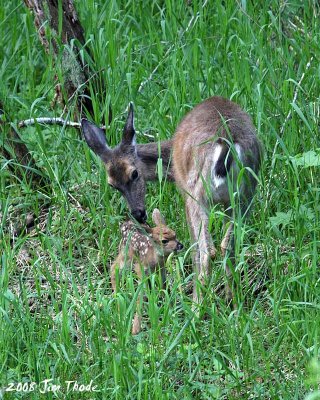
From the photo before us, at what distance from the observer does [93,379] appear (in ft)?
17.4

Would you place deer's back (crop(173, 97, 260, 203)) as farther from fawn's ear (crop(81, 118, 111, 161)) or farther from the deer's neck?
fawn's ear (crop(81, 118, 111, 161))

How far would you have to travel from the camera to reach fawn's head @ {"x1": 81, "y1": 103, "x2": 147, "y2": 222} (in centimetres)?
759

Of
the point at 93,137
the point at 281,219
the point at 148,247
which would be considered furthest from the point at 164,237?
the point at 93,137

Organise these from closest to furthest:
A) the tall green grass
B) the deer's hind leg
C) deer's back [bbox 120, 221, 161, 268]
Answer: the tall green grass < the deer's hind leg < deer's back [bbox 120, 221, 161, 268]

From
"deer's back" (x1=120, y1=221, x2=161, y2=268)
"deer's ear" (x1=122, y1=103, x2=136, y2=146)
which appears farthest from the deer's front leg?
"deer's ear" (x1=122, y1=103, x2=136, y2=146)

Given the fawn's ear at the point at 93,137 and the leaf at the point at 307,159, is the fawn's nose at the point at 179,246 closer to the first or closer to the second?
the leaf at the point at 307,159

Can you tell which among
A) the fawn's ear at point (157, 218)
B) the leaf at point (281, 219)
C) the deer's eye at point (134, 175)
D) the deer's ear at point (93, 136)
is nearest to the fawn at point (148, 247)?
→ the fawn's ear at point (157, 218)

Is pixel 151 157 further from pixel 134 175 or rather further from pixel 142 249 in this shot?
pixel 142 249

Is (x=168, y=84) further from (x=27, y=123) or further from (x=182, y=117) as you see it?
(x=27, y=123)

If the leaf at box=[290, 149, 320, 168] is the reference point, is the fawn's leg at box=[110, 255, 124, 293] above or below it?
below

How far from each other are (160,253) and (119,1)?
11.4ft

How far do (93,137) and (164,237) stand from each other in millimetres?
1261

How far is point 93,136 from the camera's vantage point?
765 cm

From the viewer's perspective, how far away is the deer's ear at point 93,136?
7.64 metres
